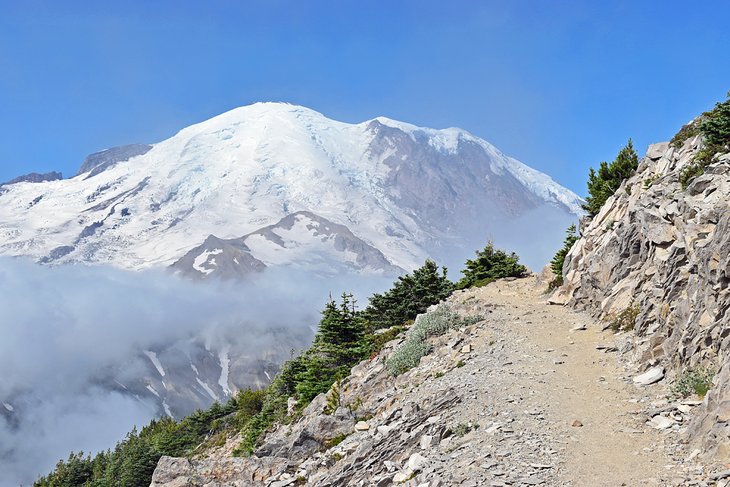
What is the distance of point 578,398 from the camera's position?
60.2 ft

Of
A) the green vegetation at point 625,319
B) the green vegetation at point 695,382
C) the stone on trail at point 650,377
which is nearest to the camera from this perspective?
the green vegetation at point 695,382

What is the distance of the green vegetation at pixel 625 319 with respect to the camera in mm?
24047

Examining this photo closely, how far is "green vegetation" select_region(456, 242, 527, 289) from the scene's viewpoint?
51963 mm

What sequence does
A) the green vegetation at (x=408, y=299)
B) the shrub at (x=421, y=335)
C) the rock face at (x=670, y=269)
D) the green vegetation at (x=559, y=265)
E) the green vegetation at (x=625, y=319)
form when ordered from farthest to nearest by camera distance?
the green vegetation at (x=408, y=299) → the green vegetation at (x=559, y=265) → the shrub at (x=421, y=335) → the green vegetation at (x=625, y=319) → the rock face at (x=670, y=269)

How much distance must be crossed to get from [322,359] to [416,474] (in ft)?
70.3

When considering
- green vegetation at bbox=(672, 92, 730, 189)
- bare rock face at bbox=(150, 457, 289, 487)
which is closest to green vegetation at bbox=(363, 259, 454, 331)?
bare rock face at bbox=(150, 457, 289, 487)

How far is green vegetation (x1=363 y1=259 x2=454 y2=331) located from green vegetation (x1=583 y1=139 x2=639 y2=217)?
12.7m

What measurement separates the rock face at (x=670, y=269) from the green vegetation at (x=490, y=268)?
15.2 metres

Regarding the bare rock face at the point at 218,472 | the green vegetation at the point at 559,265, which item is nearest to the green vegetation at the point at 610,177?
the green vegetation at the point at 559,265

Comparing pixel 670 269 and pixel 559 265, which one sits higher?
pixel 559 265

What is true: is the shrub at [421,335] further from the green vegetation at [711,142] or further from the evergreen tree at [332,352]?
the green vegetation at [711,142]

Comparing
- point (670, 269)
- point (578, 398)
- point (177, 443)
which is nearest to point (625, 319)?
point (670, 269)

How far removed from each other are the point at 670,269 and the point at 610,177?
67.9 ft

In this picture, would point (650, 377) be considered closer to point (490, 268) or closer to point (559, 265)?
point (559, 265)
